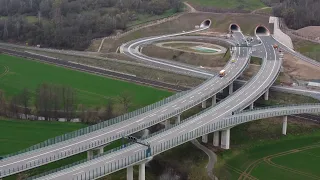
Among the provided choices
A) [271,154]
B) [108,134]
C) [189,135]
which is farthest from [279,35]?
[108,134]

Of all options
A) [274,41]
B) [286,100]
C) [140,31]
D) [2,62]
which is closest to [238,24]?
[274,41]

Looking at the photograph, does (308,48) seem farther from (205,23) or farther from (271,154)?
(271,154)

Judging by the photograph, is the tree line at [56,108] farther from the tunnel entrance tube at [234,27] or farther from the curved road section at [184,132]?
the tunnel entrance tube at [234,27]

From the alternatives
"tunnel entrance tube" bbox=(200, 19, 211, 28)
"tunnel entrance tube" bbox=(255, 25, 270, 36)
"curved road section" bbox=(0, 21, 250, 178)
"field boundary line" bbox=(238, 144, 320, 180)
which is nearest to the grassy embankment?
"tunnel entrance tube" bbox=(255, 25, 270, 36)

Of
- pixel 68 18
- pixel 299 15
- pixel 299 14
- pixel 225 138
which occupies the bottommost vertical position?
pixel 225 138

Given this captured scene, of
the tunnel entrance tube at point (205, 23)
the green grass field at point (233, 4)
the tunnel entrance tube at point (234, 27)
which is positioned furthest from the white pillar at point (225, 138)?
the green grass field at point (233, 4)

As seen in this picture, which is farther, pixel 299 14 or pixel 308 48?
pixel 299 14
